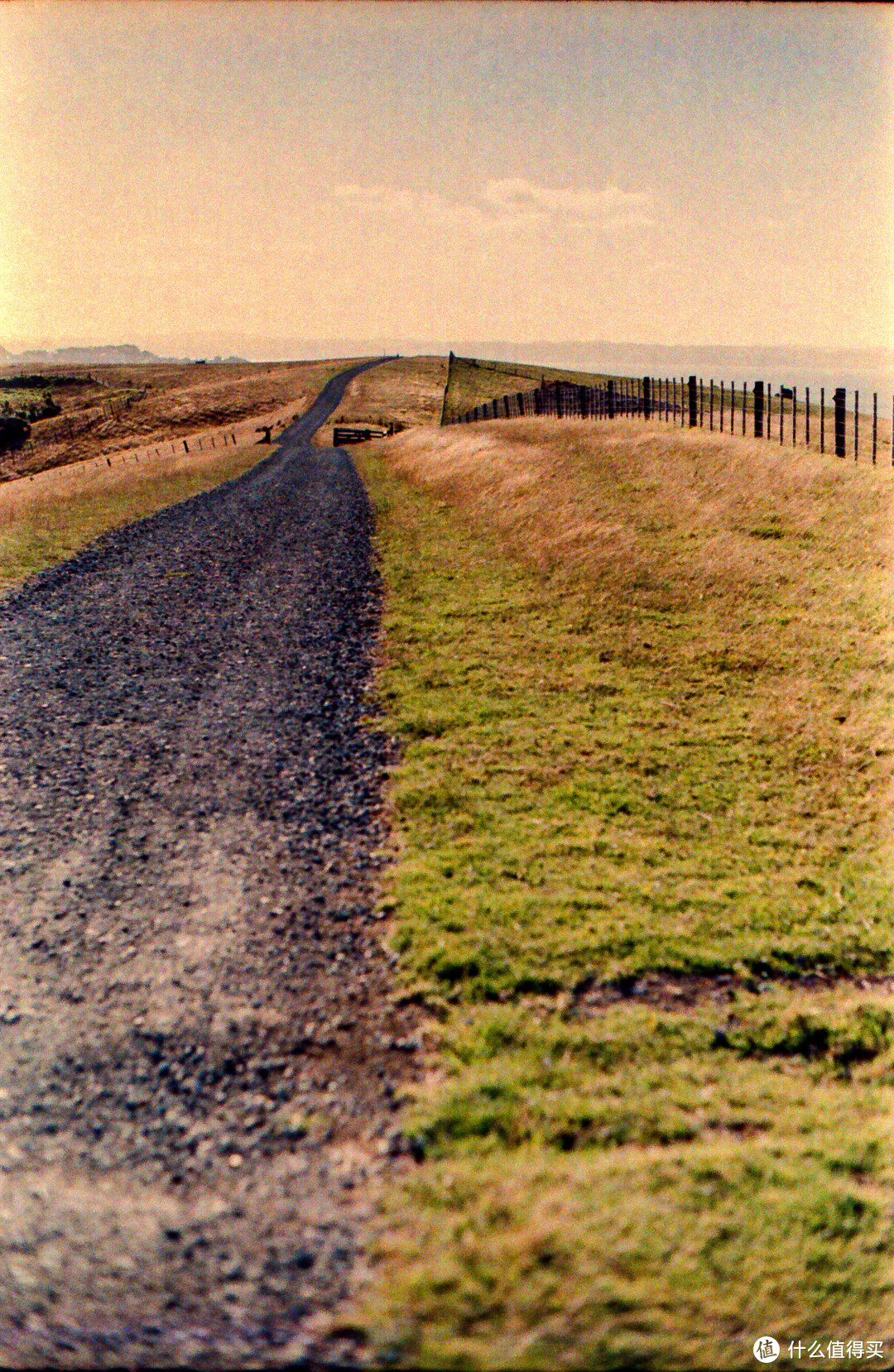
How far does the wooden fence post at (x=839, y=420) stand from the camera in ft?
76.0

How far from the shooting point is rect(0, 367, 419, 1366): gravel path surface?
3.55 m

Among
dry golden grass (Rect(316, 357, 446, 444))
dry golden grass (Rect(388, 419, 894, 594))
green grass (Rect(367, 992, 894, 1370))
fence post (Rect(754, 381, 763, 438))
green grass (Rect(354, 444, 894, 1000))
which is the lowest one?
green grass (Rect(367, 992, 894, 1370))

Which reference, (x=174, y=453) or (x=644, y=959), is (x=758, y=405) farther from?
(x=174, y=453)

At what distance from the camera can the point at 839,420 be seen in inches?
921

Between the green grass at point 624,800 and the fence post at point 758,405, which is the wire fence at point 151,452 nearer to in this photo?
the fence post at point 758,405

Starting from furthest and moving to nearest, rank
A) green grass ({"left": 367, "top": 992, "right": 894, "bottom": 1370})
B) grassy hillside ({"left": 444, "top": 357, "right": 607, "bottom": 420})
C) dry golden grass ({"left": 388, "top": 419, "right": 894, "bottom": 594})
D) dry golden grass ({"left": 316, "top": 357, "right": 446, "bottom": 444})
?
grassy hillside ({"left": 444, "top": 357, "right": 607, "bottom": 420}) → dry golden grass ({"left": 316, "top": 357, "right": 446, "bottom": 444}) → dry golden grass ({"left": 388, "top": 419, "right": 894, "bottom": 594}) → green grass ({"left": 367, "top": 992, "right": 894, "bottom": 1370})

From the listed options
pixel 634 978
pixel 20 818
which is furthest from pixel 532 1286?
pixel 20 818

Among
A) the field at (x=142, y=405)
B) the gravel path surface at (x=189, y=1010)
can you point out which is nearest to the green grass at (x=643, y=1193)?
the gravel path surface at (x=189, y=1010)

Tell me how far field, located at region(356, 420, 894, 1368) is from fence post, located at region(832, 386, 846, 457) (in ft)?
33.9

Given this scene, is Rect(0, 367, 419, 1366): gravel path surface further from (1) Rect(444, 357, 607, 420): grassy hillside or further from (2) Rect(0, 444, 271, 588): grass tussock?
(1) Rect(444, 357, 607, 420): grassy hillside

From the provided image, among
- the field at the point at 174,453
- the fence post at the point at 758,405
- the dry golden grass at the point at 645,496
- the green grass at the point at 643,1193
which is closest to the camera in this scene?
the green grass at the point at 643,1193

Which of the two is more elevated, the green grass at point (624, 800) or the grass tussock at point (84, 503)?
the grass tussock at point (84, 503)

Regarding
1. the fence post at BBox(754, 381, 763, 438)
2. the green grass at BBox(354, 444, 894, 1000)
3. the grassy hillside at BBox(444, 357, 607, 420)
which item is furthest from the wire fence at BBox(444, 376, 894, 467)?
the grassy hillside at BBox(444, 357, 607, 420)

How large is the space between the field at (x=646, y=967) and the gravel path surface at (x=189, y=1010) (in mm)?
385
